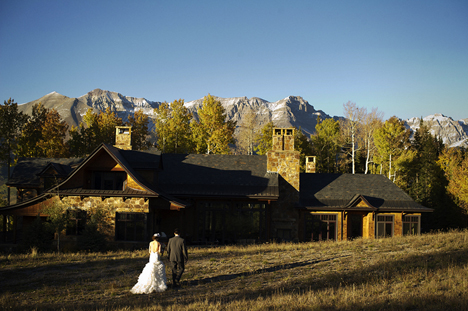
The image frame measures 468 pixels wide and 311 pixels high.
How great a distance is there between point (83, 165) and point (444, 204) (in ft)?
129

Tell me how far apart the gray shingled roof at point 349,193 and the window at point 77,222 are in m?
14.4

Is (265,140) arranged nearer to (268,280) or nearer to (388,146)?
(388,146)

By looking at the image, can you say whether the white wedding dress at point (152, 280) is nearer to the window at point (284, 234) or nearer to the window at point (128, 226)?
the window at point (128, 226)

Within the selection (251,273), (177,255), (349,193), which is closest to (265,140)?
(349,193)

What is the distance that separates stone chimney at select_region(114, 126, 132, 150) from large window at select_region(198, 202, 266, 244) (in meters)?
7.32

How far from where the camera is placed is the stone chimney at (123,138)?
27188mm

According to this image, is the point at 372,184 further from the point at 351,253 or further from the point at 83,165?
the point at 83,165

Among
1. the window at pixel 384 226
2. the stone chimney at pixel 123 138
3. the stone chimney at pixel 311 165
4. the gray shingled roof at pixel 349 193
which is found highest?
the stone chimney at pixel 123 138

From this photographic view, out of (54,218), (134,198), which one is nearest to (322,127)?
(134,198)

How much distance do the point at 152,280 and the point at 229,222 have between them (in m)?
14.4

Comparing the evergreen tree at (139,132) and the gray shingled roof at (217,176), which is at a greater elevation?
the evergreen tree at (139,132)

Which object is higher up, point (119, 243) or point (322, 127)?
point (322, 127)

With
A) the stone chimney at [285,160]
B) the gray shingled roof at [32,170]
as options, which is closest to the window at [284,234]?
the stone chimney at [285,160]

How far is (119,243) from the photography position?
21.9 meters
